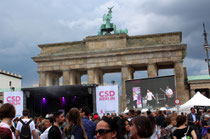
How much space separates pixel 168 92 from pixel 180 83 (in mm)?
9505

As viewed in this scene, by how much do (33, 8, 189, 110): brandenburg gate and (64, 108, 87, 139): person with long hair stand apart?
3226 centimetres

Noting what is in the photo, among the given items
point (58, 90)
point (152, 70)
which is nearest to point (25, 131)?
point (58, 90)

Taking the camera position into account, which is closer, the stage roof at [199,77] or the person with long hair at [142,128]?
the person with long hair at [142,128]

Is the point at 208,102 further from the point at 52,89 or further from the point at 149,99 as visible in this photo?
the point at 52,89

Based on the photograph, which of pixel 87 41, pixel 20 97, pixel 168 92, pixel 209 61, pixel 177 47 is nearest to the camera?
pixel 20 97

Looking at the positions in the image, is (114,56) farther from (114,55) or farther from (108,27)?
(108,27)

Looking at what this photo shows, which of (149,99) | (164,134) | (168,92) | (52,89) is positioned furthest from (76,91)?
(164,134)

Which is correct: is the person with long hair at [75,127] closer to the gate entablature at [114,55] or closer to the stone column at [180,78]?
the gate entablature at [114,55]

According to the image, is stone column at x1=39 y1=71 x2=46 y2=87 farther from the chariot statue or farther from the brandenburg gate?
the chariot statue

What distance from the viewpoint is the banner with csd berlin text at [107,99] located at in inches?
963

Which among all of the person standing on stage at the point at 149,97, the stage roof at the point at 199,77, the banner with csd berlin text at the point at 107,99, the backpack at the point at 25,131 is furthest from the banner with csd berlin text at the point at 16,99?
the stage roof at the point at 199,77

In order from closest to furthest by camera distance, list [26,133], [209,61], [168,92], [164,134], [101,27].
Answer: [26,133] → [164,134] → [168,92] → [101,27] → [209,61]

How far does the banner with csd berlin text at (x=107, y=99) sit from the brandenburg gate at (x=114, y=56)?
12913mm

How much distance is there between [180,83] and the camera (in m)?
37.6
